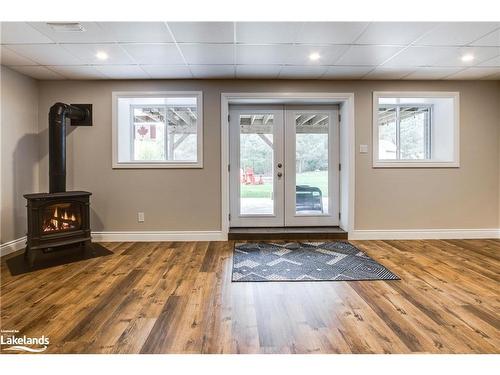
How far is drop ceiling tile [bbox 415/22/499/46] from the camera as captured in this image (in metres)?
2.57

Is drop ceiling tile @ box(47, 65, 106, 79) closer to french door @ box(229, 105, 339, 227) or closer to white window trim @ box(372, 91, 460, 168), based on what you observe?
french door @ box(229, 105, 339, 227)

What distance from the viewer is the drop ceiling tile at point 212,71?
3568mm

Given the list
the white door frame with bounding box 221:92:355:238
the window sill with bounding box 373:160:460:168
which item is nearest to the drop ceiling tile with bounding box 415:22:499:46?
the white door frame with bounding box 221:92:355:238

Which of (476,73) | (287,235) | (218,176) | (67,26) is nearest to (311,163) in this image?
(287,235)

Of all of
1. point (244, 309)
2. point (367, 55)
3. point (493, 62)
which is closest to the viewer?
point (244, 309)

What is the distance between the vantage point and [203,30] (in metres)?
2.63

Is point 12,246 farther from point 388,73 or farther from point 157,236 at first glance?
point 388,73

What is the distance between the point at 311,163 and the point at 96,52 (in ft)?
10.6

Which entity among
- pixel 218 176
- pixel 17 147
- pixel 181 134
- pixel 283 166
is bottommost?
pixel 218 176

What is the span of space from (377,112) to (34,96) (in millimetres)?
4973

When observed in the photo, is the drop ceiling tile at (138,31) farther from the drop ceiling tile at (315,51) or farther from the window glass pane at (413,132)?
the window glass pane at (413,132)

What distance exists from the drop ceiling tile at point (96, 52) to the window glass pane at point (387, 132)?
3.76 metres

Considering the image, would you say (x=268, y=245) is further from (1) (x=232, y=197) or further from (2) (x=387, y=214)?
(2) (x=387, y=214)

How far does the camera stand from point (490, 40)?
2881 millimetres
